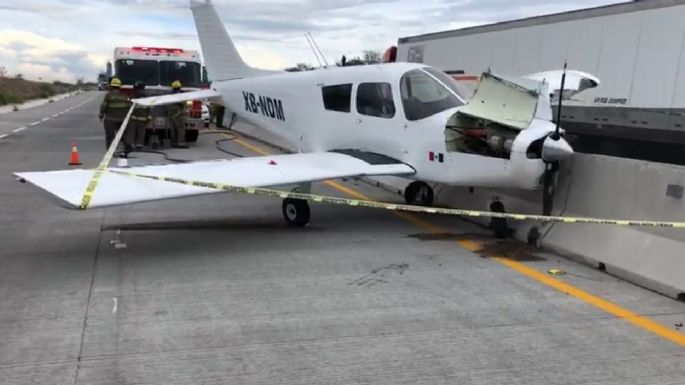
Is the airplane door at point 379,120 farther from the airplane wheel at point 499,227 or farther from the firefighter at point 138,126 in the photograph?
the firefighter at point 138,126

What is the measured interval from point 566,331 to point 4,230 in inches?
255

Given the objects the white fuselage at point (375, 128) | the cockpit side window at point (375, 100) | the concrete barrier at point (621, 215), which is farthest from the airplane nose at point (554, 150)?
the cockpit side window at point (375, 100)

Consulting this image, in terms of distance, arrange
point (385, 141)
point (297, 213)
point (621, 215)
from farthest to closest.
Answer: point (385, 141)
point (297, 213)
point (621, 215)

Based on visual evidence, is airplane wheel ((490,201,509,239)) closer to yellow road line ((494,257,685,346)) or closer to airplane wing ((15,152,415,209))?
yellow road line ((494,257,685,346))

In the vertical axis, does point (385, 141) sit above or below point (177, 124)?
above

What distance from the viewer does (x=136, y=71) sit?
71.7 ft

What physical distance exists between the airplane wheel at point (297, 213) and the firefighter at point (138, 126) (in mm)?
9428

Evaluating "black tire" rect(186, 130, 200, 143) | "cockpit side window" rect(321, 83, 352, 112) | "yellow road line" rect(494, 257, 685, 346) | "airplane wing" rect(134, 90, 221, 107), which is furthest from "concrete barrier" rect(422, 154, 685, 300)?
"black tire" rect(186, 130, 200, 143)

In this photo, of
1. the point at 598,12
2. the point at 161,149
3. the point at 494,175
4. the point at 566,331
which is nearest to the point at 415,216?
the point at 494,175

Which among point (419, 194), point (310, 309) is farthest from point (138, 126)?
point (310, 309)

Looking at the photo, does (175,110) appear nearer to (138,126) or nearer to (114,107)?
(138,126)

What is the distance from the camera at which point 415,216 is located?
357 inches

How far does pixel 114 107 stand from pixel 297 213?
8.98 meters

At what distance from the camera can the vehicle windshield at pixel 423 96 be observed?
815 cm
